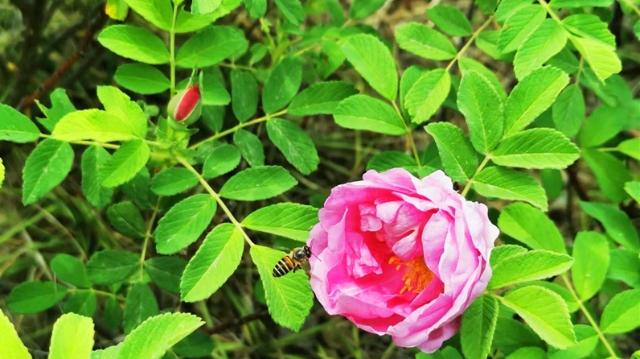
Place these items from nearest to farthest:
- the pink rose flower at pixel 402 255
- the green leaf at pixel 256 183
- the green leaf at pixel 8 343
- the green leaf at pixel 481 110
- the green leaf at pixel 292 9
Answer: the green leaf at pixel 8 343
the pink rose flower at pixel 402 255
the green leaf at pixel 481 110
the green leaf at pixel 256 183
the green leaf at pixel 292 9

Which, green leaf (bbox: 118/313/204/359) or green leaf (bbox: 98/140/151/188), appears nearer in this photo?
green leaf (bbox: 118/313/204/359)

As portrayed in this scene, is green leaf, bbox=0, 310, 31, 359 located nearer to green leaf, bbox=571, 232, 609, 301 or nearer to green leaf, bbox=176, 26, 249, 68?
green leaf, bbox=176, 26, 249, 68

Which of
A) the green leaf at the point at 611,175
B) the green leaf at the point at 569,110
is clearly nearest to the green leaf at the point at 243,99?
the green leaf at the point at 569,110

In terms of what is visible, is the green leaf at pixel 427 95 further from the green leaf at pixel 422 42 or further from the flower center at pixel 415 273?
the flower center at pixel 415 273

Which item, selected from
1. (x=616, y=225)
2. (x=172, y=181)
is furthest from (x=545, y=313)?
(x=172, y=181)

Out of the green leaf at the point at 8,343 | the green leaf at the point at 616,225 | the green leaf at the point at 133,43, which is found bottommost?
the green leaf at the point at 616,225

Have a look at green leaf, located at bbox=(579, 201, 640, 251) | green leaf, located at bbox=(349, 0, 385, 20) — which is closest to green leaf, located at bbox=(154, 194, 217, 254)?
green leaf, located at bbox=(349, 0, 385, 20)

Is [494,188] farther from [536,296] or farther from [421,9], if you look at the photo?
[421,9]

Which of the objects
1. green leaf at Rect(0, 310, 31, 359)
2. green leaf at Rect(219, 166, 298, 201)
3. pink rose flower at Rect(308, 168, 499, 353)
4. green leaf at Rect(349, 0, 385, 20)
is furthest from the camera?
green leaf at Rect(349, 0, 385, 20)
